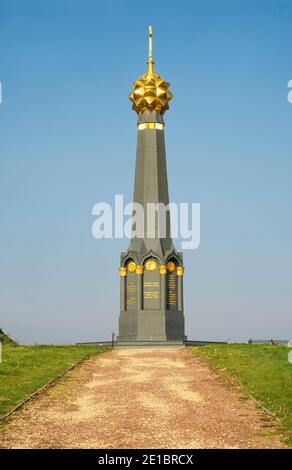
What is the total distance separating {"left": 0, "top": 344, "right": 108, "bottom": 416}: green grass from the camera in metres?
17.1

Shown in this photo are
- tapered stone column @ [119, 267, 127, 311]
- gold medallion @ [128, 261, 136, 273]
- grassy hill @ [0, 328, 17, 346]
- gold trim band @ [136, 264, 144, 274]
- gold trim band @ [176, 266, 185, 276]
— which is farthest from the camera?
gold trim band @ [176, 266, 185, 276]

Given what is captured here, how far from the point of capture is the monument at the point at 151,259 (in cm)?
3728

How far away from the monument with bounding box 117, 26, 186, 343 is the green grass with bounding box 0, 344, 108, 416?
6666mm

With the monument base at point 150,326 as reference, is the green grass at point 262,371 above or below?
below

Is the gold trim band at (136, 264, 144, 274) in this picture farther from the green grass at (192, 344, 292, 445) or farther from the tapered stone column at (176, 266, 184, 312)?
the green grass at (192, 344, 292, 445)

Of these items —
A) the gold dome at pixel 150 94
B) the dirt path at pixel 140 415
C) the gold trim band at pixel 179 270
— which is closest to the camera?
the dirt path at pixel 140 415

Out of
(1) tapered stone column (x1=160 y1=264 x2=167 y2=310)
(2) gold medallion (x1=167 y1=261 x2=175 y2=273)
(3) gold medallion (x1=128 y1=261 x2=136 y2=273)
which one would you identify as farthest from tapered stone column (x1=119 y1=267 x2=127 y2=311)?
(2) gold medallion (x1=167 y1=261 x2=175 y2=273)

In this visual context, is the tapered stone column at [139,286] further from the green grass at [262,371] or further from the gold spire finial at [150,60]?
the gold spire finial at [150,60]

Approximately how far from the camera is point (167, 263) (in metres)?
38.1

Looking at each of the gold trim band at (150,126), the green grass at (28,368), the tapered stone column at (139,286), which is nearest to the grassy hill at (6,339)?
the green grass at (28,368)

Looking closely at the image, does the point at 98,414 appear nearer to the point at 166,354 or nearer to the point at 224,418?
the point at 224,418

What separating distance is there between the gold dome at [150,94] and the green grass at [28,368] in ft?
59.9

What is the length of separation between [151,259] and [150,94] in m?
11.9

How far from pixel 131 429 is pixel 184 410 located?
2.52 metres
